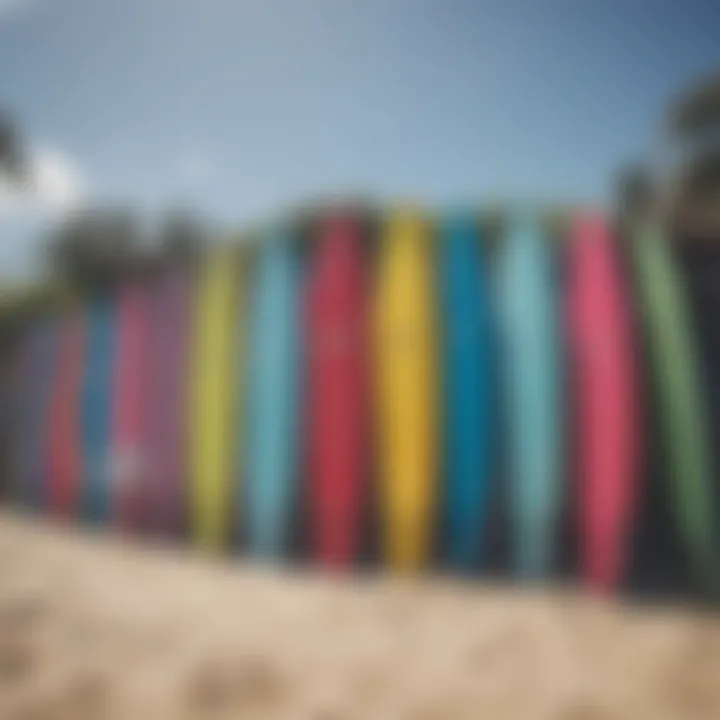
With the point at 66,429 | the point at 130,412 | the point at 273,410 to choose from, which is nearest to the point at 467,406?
the point at 273,410

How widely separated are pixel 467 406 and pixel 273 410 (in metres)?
0.33

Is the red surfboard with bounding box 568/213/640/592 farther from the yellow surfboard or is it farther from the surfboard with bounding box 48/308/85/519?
the surfboard with bounding box 48/308/85/519

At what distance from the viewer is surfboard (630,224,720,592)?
4.57 ft

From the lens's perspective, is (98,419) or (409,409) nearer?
(409,409)

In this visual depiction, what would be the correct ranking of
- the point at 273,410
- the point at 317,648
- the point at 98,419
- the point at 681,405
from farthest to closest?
the point at 98,419
the point at 273,410
the point at 681,405
the point at 317,648

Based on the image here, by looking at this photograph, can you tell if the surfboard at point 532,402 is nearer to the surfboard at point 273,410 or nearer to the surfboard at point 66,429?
the surfboard at point 273,410

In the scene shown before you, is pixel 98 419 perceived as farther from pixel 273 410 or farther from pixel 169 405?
pixel 273 410

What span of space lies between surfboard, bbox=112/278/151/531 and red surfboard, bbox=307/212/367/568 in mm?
317

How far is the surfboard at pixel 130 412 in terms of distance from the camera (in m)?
1.60

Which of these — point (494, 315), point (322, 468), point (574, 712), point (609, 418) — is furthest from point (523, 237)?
point (574, 712)

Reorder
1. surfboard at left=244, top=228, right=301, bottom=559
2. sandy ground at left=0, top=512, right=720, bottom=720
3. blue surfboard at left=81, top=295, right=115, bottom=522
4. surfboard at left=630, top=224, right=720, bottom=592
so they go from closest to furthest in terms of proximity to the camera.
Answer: sandy ground at left=0, top=512, right=720, bottom=720
surfboard at left=630, top=224, right=720, bottom=592
surfboard at left=244, top=228, right=301, bottom=559
blue surfboard at left=81, top=295, right=115, bottom=522

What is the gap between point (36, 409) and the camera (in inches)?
68.1

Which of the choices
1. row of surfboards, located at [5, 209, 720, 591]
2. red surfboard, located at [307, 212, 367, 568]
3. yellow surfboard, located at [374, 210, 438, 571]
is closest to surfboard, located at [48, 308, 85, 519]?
row of surfboards, located at [5, 209, 720, 591]

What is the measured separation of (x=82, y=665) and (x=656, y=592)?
2.74ft
